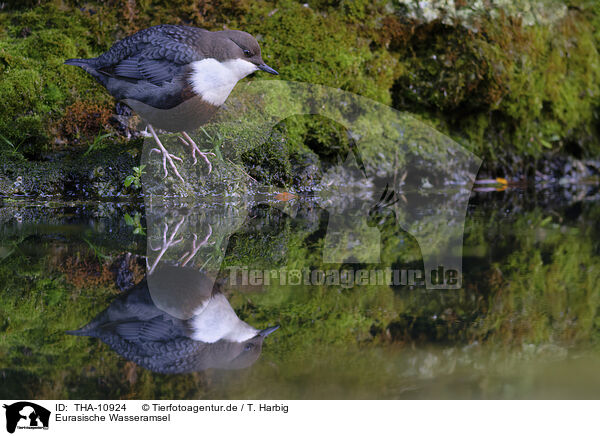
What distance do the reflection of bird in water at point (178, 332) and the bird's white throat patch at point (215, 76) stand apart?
2.21 metres

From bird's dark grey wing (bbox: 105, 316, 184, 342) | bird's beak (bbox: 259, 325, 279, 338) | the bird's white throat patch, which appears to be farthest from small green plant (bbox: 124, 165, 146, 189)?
bird's beak (bbox: 259, 325, 279, 338)

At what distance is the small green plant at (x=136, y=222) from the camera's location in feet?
12.9

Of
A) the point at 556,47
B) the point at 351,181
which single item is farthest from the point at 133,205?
the point at 556,47

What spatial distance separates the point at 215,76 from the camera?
4.44 meters

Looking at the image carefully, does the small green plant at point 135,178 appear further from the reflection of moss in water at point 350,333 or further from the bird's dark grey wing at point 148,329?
the bird's dark grey wing at point 148,329

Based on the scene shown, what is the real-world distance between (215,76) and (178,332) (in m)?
2.73

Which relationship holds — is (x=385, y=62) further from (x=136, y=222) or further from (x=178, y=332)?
(x=178, y=332)

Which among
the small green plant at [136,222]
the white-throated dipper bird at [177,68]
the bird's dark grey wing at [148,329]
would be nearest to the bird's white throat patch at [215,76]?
the white-throated dipper bird at [177,68]

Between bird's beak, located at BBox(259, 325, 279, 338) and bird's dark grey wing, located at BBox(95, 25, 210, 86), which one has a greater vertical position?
bird's dark grey wing, located at BBox(95, 25, 210, 86)

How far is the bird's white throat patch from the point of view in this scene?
4.38 m
